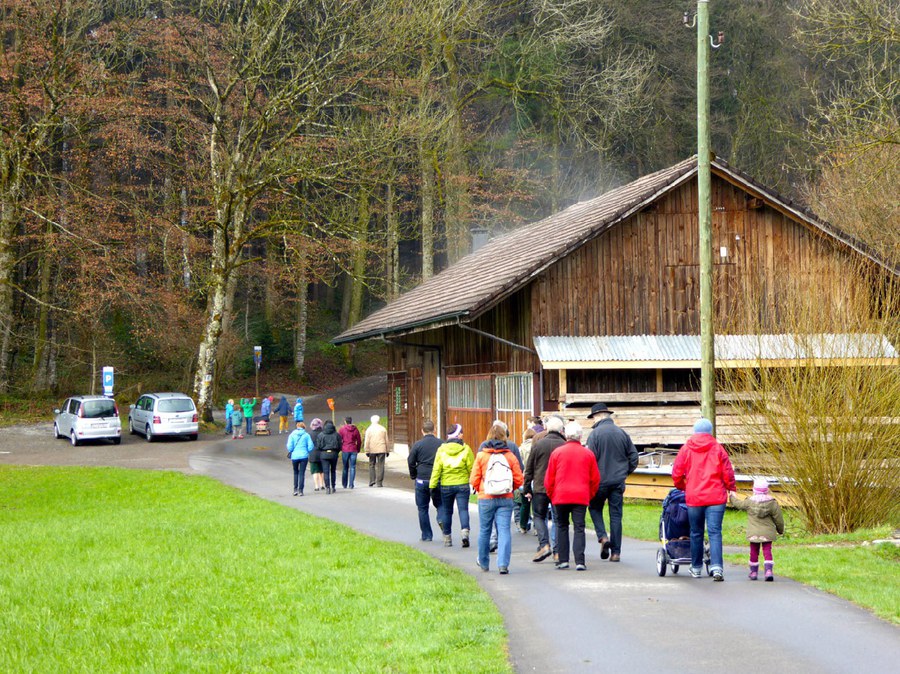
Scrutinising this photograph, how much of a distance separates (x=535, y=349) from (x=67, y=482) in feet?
39.7

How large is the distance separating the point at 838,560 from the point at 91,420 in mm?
29525

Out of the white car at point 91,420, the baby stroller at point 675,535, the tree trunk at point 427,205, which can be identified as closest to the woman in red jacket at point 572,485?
the baby stroller at point 675,535

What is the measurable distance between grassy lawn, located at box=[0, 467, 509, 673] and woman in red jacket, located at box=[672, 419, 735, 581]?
8.59ft

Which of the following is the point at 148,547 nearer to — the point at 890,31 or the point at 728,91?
the point at 890,31

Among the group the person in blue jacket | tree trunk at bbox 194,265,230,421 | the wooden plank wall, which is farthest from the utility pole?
tree trunk at bbox 194,265,230,421

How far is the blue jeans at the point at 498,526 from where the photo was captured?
13.0 metres

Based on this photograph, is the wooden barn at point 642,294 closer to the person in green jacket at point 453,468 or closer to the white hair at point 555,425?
the person in green jacket at point 453,468

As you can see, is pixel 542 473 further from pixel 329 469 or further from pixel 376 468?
pixel 376 468

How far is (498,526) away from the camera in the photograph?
43.7 feet

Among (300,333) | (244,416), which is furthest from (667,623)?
(300,333)

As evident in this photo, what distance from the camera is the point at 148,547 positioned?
15.3 m

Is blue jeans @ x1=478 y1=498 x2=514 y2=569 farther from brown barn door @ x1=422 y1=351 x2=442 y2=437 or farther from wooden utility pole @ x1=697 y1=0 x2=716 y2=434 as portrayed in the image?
brown barn door @ x1=422 y1=351 x2=442 y2=437

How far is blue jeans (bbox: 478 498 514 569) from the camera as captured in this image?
13.0 metres

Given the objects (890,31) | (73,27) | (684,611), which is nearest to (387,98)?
(73,27)
